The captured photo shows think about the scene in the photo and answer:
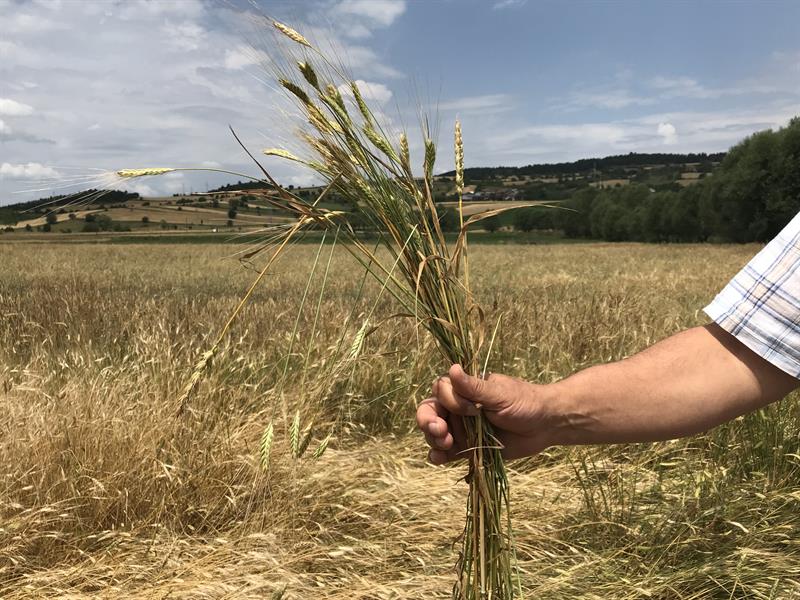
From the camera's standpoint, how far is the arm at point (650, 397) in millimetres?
1261

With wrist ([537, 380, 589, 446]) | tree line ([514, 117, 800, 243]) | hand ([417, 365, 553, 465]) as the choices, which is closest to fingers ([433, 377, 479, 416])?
hand ([417, 365, 553, 465])

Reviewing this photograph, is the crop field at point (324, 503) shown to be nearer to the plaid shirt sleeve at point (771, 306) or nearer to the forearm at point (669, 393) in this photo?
the forearm at point (669, 393)

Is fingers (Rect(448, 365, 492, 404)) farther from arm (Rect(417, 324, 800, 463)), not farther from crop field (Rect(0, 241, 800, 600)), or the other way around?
crop field (Rect(0, 241, 800, 600))

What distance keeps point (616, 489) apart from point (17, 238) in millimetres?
44497

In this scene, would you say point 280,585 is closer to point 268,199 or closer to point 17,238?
point 268,199

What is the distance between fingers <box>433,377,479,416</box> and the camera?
1221 mm

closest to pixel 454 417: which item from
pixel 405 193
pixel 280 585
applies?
pixel 405 193

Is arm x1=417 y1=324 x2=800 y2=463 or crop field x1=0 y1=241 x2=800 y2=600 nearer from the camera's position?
arm x1=417 y1=324 x2=800 y2=463

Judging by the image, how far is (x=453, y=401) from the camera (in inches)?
48.2

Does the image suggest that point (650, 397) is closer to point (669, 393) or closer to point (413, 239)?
point (669, 393)

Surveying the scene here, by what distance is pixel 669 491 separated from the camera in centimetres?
245

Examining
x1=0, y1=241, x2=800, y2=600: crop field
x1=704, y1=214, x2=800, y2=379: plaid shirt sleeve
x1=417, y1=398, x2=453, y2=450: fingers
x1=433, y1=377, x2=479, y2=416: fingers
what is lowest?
x1=0, y1=241, x2=800, y2=600: crop field

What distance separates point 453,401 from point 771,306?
27.6 inches

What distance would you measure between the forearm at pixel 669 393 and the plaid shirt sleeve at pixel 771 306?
0.06 m
